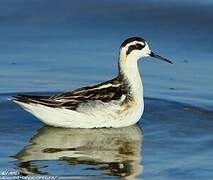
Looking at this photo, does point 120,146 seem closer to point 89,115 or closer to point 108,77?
point 89,115

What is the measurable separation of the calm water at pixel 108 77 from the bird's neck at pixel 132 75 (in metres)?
0.42

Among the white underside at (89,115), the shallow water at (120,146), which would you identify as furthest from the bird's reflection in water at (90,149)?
the white underside at (89,115)

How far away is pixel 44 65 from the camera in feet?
58.9

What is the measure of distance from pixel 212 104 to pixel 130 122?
1460 millimetres

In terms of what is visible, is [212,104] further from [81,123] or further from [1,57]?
[1,57]

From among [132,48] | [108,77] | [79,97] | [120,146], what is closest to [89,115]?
[79,97]

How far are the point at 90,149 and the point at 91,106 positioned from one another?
1.14 metres

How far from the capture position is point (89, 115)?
1529cm

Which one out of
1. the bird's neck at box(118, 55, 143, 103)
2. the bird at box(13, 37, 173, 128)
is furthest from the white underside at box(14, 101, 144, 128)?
the bird's neck at box(118, 55, 143, 103)

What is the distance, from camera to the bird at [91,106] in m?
15.1

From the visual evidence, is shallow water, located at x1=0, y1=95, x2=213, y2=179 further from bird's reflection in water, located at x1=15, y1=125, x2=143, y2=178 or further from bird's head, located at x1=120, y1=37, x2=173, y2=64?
bird's head, located at x1=120, y1=37, x2=173, y2=64

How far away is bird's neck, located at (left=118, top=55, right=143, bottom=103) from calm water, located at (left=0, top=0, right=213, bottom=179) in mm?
415

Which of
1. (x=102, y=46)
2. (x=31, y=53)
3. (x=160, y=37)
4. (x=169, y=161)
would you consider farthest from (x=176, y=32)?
(x=169, y=161)

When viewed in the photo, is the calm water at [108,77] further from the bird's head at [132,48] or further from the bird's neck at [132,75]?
the bird's head at [132,48]
